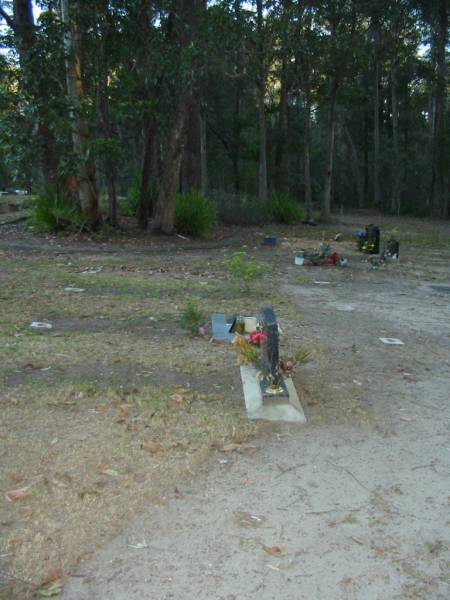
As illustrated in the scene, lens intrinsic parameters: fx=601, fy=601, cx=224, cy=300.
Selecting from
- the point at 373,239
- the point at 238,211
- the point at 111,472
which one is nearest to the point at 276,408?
the point at 111,472

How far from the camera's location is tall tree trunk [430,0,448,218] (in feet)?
84.5

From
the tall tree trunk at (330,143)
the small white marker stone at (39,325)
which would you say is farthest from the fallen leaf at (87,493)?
the tall tree trunk at (330,143)

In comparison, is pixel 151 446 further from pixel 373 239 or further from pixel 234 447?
pixel 373 239

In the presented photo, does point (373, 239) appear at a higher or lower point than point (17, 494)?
higher

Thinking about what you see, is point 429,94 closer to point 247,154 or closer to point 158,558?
point 247,154

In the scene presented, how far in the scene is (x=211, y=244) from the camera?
1309 centimetres

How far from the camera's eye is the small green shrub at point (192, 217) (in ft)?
45.4

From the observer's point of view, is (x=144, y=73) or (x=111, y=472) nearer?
(x=111, y=472)

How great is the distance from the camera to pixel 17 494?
2.85 meters

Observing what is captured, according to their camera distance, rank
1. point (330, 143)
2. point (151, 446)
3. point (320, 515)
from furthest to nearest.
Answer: point (330, 143), point (151, 446), point (320, 515)

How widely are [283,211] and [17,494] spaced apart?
1647cm

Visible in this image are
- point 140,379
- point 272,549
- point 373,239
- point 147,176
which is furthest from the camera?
point 147,176

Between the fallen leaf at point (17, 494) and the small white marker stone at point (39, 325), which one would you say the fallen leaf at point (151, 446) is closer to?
the fallen leaf at point (17, 494)

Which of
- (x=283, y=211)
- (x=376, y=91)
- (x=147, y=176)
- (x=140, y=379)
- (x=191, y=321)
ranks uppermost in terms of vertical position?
(x=376, y=91)
